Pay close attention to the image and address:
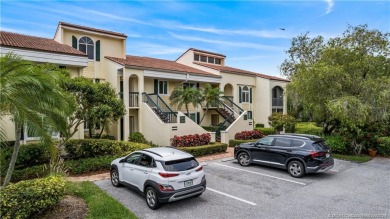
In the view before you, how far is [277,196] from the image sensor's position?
830 centimetres

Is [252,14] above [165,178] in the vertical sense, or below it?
above

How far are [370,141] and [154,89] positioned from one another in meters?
16.0

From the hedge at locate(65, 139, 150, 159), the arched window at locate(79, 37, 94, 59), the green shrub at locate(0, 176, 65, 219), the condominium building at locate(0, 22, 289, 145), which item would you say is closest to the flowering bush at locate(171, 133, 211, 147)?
the condominium building at locate(0, 22, 289, 145)

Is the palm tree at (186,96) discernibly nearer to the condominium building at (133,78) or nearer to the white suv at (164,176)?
the condominium building at (133,78)

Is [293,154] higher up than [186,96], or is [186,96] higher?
[186,96]

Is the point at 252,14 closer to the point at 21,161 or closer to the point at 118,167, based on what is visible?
the point at 118,167

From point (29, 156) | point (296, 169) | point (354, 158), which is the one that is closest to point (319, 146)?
point (296, 169)

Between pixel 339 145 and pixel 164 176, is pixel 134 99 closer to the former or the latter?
pixel 164 176

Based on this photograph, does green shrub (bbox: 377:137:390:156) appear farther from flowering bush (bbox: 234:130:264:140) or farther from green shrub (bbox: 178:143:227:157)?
green shrub (bbox: 178:143:227:157)

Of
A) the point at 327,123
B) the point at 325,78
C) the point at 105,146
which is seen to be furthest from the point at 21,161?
the point at 327,123

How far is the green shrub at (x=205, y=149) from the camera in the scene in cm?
1457

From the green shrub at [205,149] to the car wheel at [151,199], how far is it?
699 cm

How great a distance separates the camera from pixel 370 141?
1568 centimetres

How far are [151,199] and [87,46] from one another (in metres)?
14.9
